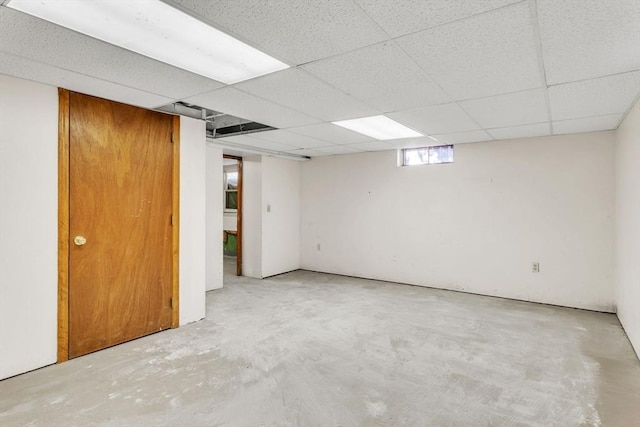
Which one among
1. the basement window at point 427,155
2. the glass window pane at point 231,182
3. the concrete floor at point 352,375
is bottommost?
the concrete floor at point 352,375

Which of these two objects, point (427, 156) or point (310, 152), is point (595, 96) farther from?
point (310, 152)

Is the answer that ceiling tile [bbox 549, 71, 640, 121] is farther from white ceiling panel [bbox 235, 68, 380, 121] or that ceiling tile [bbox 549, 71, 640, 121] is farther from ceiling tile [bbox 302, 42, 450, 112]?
white ceiling panel [bbox 235, 68, 380, 121]

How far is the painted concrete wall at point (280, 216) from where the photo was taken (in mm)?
6121

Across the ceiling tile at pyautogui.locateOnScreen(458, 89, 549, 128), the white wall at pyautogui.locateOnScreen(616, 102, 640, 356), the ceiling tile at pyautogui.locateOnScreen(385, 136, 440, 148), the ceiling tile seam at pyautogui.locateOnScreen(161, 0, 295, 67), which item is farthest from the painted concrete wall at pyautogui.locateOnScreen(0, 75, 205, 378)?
the white wall at pyautogui.locateOnScreen(616, 102, 640, 356)

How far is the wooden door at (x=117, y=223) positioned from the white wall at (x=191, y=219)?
0.44 ft

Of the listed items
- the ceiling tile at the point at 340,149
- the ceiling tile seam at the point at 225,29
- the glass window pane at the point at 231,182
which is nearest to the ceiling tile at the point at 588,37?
the ceiling tile seam at the point at 225,29

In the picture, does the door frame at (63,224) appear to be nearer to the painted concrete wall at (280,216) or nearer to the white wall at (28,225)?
the white wall at (28,225)

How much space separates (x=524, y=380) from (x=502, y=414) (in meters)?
0.56

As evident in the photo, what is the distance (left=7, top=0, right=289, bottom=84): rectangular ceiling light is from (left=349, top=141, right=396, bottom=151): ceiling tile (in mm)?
2885

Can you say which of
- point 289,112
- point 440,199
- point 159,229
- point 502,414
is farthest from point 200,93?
point 440,199

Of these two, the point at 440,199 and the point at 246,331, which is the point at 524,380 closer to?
the point at 246,331

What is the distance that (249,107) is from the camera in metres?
3.21

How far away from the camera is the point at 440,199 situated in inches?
209

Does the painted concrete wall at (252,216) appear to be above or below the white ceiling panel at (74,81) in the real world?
below
